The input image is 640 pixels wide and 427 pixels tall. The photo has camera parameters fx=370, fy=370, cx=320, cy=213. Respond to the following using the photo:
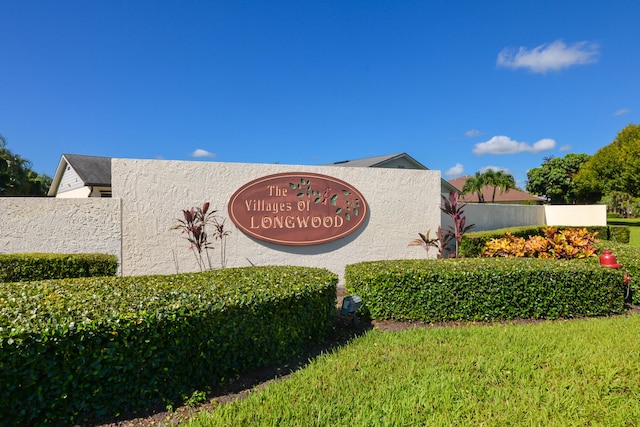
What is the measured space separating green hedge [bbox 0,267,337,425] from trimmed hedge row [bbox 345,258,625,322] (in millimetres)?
1507

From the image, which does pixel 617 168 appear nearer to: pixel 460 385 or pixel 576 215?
pixel 576 215

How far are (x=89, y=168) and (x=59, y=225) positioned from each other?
43.6 ft

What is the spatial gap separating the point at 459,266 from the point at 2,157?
28.9 metres

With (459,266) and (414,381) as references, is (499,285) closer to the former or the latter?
(459,266)

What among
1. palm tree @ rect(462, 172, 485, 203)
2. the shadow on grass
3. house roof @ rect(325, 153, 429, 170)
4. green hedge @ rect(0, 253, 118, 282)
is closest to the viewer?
the shadow on grass

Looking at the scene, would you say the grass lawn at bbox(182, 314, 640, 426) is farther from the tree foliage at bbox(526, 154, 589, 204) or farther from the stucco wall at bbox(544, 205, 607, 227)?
the tree foliage at bbox(526, 154, 589, 204)

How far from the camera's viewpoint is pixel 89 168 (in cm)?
1836

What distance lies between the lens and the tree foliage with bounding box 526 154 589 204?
45.1 metres

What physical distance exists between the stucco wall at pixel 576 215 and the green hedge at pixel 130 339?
23088mm

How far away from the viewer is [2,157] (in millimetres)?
23469

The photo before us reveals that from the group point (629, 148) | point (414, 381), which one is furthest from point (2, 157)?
point (629, 148)

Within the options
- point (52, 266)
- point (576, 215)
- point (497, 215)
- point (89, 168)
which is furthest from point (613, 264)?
point (89, 168)

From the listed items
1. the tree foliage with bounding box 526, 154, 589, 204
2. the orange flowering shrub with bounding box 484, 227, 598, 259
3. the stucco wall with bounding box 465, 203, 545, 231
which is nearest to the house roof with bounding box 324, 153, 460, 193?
the stucco wall with bounding box 465, 203, 545, 231

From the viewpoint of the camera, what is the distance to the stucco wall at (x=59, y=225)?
6914mm
